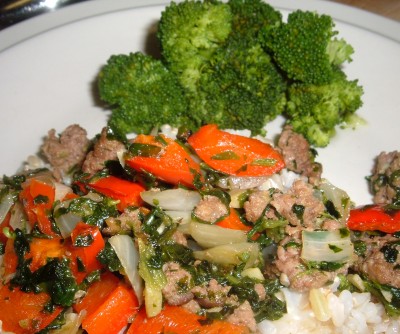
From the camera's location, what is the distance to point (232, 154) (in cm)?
340

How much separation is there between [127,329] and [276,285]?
3.07 feet

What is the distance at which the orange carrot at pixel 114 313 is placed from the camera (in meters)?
2.90

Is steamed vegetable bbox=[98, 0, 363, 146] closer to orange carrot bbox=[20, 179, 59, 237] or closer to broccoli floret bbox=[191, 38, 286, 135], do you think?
broccoli floret bbox=[191, 38, 286, 135]

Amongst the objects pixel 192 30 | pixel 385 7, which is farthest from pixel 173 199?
pixel 385 7

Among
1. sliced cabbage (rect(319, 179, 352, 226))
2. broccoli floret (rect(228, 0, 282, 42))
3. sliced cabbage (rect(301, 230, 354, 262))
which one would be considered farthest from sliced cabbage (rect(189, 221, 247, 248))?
broccoli floret (rect(228, 0, 282, 42))

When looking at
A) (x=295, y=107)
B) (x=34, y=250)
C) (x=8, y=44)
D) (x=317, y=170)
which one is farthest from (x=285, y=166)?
(x=8, y=44)

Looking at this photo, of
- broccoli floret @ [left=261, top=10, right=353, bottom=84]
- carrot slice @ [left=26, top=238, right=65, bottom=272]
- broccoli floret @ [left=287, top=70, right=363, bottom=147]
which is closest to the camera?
carrot slice @ [left=26, top=238, right=65, bottom=272]

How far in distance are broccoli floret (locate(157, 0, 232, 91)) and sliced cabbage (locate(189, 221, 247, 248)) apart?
148 centimetres

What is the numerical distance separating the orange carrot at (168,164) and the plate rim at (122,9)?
1807 mm

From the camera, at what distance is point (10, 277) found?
10.5 feet

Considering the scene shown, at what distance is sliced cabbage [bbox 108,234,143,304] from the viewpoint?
291cm

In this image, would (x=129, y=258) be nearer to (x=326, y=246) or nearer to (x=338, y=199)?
(x=326, y=246)

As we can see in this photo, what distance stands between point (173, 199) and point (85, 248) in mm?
592

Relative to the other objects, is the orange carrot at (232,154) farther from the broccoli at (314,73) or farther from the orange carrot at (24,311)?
the orange carrot at (24,311)
